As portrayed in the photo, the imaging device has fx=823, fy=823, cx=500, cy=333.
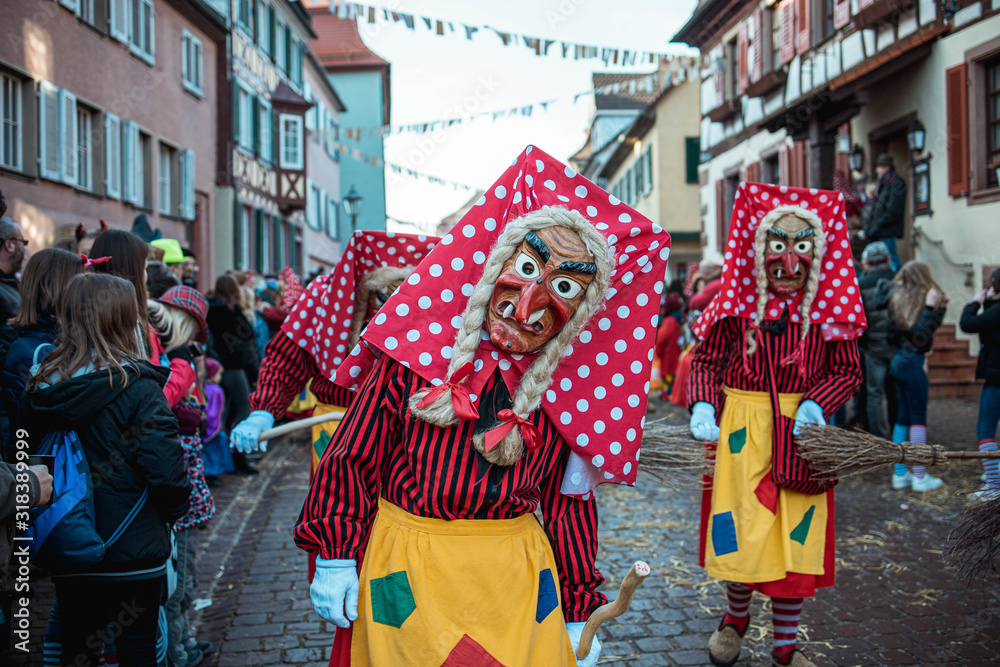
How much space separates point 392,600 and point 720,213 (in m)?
19.3

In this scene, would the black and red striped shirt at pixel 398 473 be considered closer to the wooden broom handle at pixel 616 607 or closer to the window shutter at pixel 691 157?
the wooden broom handle at pixel 616 607

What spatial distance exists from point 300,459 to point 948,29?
10.4 metres

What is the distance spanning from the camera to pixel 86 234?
207 inches

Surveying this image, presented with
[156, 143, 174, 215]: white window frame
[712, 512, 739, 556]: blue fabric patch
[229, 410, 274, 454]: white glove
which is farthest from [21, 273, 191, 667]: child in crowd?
[156, 143, 174, 215]: white window frame

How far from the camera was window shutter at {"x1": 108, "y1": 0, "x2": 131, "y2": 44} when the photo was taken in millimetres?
12836

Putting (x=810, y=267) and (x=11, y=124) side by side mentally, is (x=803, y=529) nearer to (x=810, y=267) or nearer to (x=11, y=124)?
(x=810, y=267)

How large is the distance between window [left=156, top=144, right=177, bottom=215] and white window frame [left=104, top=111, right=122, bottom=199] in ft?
6.54

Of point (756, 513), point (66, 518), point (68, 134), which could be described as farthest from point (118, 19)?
point (756, 513)

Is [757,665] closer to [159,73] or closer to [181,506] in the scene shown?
[181,506]

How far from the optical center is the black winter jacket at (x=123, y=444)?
8.75ft

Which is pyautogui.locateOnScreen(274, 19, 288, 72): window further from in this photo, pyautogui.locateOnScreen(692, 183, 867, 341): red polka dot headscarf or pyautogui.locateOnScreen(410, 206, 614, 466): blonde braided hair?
pyautogui.locateOnScreen(410, 206, 614, 466): blonde braided hair

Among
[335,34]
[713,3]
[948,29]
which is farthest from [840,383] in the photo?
[335,34]

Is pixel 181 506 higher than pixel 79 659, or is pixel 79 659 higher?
pixel 181 506

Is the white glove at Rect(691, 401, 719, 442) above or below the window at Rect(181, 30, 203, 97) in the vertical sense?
below
